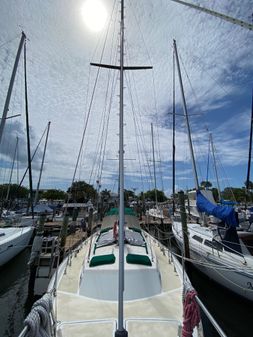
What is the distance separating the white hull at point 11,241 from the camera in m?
11.8

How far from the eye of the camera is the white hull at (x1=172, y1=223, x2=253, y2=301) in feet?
24.4

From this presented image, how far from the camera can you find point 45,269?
11125 mm

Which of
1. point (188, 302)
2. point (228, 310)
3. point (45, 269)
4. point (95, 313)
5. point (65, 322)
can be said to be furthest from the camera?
point (45, 269)

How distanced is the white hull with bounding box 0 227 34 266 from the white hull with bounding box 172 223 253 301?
9999 millimetres

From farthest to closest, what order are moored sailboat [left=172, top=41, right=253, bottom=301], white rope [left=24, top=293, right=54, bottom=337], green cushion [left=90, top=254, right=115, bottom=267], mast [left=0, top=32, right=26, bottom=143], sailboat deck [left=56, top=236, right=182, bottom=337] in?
mast [left=0, top=32, right=26, bottom=143]
moored sailboat [left=172, top=41, right=253, bottom=301]
green cushion [left=90, top=254, right=115, bottom=267]
sailboat deck [left=56, top=236, right=182, bottom=337]
white rope [left=24, top=293, right=54, bottom=337]

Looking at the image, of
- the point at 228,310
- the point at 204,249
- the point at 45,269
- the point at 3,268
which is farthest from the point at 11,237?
the point at 228,310

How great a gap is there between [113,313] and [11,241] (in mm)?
10406

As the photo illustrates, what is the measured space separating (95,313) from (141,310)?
39.4 inches

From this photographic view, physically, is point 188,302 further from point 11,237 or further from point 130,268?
point 11,237

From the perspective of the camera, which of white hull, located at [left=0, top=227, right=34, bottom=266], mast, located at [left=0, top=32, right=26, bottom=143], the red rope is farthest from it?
white hull, located at [left=0, top=227, right=34, bottom=266]

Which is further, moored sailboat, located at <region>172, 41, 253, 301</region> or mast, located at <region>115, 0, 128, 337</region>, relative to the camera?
moored sailboat, located at <region>172, 41, 253, 301</region>

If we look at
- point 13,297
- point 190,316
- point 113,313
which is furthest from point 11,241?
point 190,316

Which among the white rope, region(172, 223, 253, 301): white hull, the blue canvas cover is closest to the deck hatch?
region(172, 223, 253, 301): white hull

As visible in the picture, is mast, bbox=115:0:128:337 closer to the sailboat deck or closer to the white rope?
the white rope
